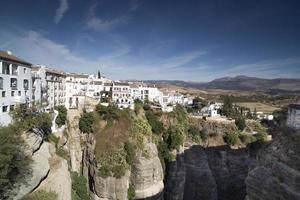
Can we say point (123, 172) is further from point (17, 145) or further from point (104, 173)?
point (17, 145)

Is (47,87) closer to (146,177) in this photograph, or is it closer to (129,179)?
(129,179)

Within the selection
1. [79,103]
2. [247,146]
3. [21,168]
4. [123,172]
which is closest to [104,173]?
[123,172]

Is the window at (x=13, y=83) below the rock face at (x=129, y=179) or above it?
above

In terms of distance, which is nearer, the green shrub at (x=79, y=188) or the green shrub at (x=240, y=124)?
the green shrub at (x=79, y=188)

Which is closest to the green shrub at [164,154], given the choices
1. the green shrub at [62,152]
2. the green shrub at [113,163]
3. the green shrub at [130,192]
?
the green shrub at [130,192]

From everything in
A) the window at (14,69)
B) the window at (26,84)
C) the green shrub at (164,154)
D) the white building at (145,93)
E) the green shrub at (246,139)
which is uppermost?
the window at (14,69)

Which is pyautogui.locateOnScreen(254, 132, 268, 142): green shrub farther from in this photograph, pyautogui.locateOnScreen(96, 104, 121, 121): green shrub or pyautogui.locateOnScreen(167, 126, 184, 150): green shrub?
A: pyautogui.locateOnScreen(96, 104, 121, 121): green shrub

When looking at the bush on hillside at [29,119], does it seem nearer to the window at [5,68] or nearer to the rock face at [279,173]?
the window at [5,68]
